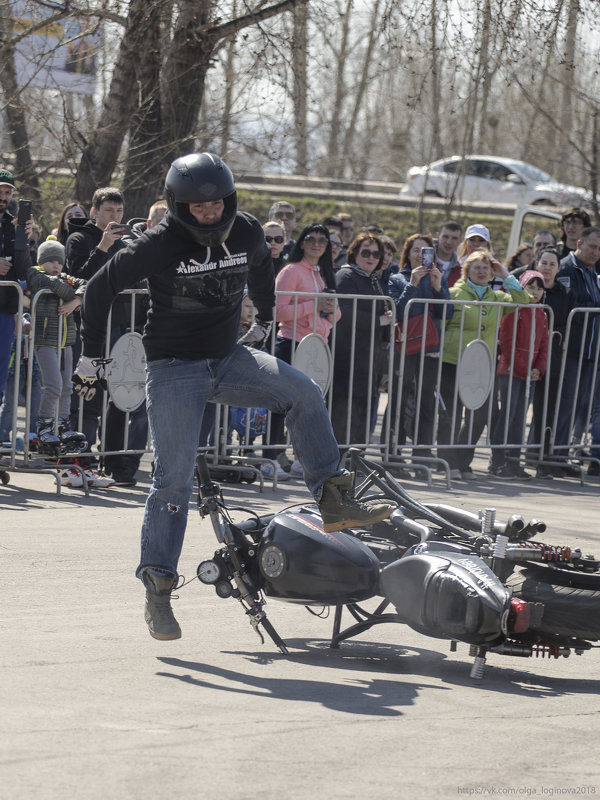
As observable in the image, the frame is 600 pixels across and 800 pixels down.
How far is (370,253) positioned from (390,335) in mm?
771

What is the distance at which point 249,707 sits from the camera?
4.76 metres

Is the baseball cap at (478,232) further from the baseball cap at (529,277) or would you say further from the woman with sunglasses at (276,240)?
the woman with sunglasses at (276,240)

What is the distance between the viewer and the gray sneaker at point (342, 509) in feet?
17.8

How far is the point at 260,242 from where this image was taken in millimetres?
5609

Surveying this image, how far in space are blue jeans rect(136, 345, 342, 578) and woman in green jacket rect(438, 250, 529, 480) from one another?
6.08m

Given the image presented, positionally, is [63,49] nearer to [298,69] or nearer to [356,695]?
[298,69]

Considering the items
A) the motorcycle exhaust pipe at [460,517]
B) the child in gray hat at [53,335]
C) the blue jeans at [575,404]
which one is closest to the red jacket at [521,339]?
the blue jeans at [575,404]

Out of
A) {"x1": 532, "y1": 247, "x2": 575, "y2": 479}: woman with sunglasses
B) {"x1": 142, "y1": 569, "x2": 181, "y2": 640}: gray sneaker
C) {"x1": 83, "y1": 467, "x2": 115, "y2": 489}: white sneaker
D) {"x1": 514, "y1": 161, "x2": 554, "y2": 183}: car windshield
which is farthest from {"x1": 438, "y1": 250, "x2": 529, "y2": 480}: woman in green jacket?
{"x1": 514, "y1": 161, "x2": 554, "y2": 183}: car windshield

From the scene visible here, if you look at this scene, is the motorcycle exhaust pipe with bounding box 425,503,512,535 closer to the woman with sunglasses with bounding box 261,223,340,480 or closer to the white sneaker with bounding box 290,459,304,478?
the woman with sunglasses with bounding box 261,223,340,480

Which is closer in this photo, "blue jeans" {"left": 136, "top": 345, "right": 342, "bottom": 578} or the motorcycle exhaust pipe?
"blue jeans" {"left": 136, "top": 345, "right": 342, "bottom": 578}

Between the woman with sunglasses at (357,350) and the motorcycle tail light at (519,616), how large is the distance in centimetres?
576

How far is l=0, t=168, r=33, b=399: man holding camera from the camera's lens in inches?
372

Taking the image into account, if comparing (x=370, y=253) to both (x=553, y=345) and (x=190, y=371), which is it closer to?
(x=553, y=345)

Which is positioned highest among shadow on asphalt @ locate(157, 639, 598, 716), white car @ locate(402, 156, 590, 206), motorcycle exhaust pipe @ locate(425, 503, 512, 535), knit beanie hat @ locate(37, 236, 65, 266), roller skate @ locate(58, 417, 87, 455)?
white car @ locate(402, 156, 590, 206)
